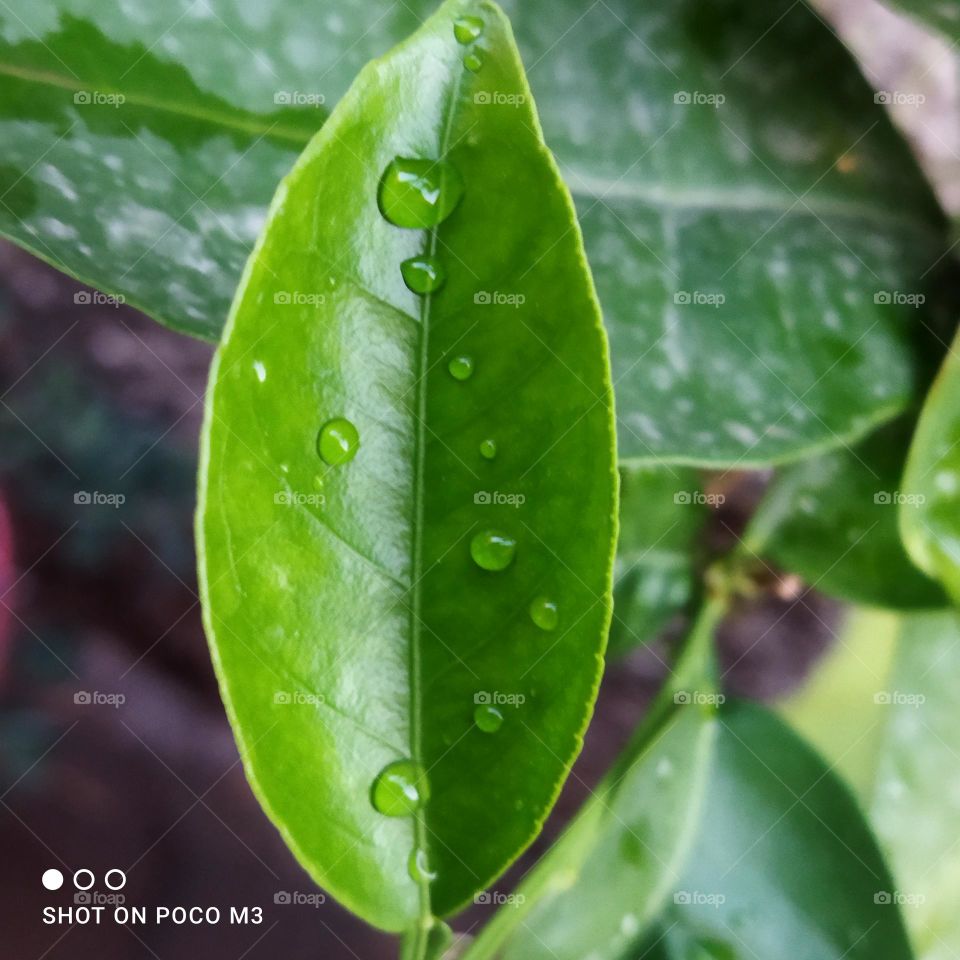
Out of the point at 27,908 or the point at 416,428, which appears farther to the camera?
the point at 27,908

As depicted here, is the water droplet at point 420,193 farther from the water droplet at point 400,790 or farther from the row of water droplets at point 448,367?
the water droplet at point 400,790

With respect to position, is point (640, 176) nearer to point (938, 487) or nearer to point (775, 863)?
point (938, 487)

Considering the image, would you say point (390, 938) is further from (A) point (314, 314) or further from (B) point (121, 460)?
(A) point (314, 314)

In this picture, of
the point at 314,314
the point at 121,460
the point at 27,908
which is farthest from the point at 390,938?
the point at 314,314

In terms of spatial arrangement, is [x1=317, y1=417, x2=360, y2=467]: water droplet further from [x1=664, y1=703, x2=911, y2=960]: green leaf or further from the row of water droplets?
[x1=664, y1=703, x2=911, y2=960]: green leaf

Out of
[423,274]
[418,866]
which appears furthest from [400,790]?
[423,274]
